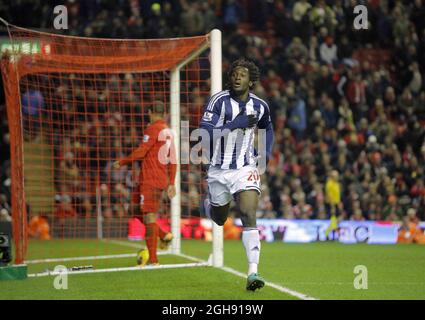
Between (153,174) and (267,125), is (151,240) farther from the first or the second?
(267,125)

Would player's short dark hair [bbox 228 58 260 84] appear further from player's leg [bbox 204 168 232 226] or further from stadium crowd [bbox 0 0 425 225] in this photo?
stadium crowd [bbox 0 0 425 225]

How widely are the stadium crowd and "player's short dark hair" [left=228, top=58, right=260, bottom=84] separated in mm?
9586

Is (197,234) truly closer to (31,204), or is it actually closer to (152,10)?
(31,204)

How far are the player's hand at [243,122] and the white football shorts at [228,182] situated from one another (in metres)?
0.43

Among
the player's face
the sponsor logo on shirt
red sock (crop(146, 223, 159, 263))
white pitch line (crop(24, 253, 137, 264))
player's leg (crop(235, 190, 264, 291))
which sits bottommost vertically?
white pitch line (crop(24, 253, 137, 264))

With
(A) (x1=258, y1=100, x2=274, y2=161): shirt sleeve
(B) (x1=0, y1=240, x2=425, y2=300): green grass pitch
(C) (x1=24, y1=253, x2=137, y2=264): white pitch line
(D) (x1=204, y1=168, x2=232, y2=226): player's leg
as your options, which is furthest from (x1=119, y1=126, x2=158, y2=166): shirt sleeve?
(A) (x1=258, y1=100, x2=274, y2=161): shirt sleeve

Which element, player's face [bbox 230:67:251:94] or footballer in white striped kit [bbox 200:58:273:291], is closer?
footballer in white striped kit [bbox 200:58:273:291]

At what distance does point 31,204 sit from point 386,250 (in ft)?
23.9

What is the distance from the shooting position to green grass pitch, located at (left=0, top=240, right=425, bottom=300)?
27.0ft

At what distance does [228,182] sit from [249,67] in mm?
1193

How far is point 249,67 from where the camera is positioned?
347 inches

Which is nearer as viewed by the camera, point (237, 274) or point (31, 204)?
point (237, 274)

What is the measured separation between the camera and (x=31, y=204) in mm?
17750
